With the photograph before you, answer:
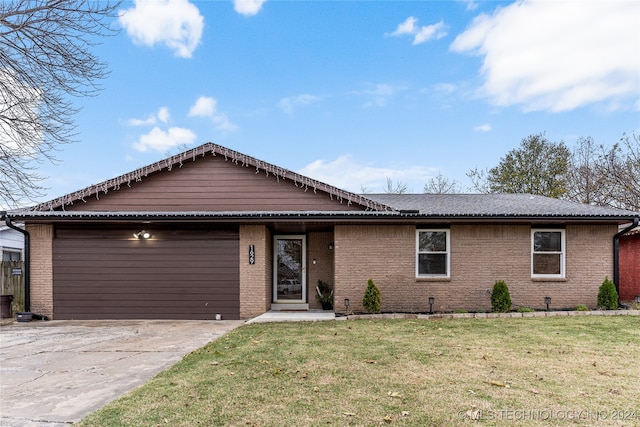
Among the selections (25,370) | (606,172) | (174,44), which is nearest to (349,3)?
(174,44)

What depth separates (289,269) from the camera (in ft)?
40.9

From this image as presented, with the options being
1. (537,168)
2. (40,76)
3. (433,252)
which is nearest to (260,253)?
(433,252)

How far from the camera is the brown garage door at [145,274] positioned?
1100 cm

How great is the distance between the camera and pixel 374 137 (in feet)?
79.0

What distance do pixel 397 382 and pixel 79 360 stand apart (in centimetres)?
506

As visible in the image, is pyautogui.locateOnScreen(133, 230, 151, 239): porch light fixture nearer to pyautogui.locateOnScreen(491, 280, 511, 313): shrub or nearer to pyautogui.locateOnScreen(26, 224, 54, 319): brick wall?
pyautogui.locateOnScreen(26, 224, 54, 319): brick wall

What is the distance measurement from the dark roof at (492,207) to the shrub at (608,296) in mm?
1903

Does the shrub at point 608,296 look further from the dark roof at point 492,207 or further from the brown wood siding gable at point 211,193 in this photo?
the brown wood siding gable at point 211,193

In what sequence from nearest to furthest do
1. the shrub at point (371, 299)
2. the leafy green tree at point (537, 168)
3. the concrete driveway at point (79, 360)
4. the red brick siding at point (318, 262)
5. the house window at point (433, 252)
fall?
the concrete driveway at point (79, 360)
the shrub at point (371, 299)
the house window at point (433, 252)
the red brick siding at point (318, 262)
the leafy green tree at point (537, 168)

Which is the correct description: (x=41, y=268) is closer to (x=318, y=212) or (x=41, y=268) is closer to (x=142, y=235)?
(x=142, y=235)

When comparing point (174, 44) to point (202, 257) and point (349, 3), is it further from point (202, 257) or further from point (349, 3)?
point (202, 257)

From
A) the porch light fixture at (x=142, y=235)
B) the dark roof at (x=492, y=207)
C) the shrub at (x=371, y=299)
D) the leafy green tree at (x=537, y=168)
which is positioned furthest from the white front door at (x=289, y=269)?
the leafy green tree at (x=537, y=168)

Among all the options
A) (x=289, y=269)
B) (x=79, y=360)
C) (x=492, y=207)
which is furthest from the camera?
(x=289, y=269)

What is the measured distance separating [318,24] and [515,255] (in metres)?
11.3
